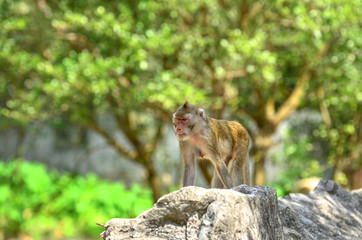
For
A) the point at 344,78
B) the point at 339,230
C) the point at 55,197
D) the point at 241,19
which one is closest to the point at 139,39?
the point at 241,19

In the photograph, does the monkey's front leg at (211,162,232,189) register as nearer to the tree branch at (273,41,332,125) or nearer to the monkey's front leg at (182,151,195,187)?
the monkey's front leg at (182,151,195,187)

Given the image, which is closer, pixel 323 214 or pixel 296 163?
pixel 323 214

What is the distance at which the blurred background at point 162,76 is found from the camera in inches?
322

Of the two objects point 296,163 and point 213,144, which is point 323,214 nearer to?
point 213,144

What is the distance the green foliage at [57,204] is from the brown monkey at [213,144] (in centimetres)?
655

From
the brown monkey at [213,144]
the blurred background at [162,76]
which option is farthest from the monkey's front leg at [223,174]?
the blurred background at [162,76]

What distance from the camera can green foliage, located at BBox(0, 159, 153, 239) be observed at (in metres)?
11.1

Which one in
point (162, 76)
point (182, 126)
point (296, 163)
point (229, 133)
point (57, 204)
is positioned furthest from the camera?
point (57, 204)

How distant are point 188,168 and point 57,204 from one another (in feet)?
24.6

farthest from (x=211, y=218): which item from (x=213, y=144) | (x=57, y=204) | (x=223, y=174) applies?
(x=57, y=204)

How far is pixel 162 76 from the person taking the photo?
26.7 ft

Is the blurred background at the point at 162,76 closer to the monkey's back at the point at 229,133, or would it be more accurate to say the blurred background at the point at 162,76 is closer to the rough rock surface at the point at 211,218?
the monkey's back at the point at 229,133

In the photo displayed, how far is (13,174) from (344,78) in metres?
7.69

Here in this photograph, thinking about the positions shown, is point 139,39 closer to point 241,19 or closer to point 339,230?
point 241,19
